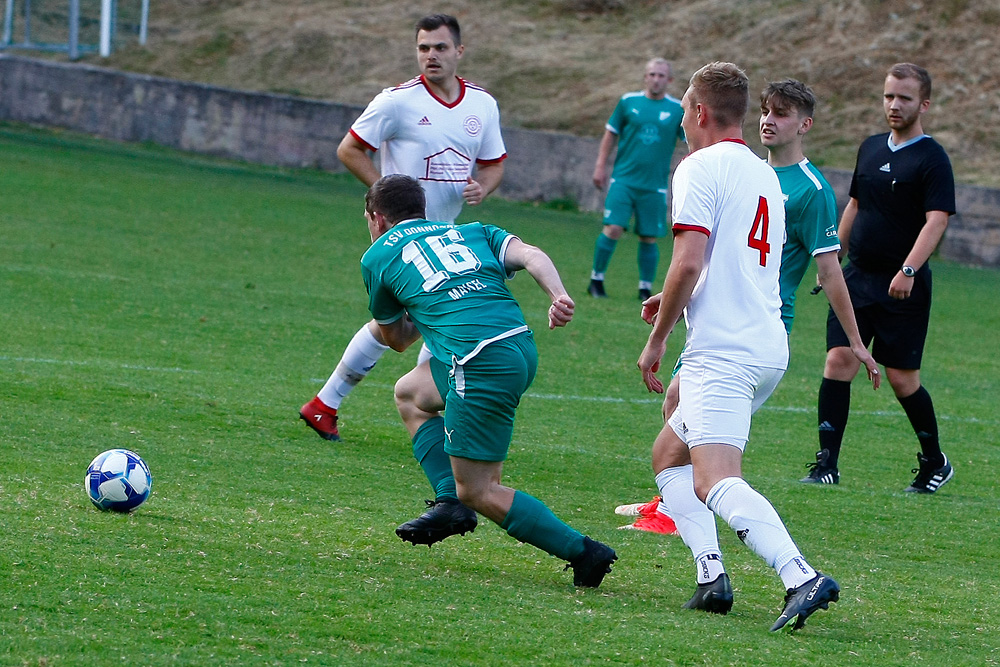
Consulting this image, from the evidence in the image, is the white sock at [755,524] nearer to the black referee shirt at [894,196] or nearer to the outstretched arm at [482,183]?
the outstretched arm at [482,183]

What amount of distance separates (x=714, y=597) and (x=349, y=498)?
6.40 feet

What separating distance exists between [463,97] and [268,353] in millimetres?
2735

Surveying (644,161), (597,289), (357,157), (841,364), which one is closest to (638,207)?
(644,161)

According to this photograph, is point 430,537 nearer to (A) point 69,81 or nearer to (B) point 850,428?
(B) point 850,428

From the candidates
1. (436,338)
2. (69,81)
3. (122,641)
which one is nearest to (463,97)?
(436,338)

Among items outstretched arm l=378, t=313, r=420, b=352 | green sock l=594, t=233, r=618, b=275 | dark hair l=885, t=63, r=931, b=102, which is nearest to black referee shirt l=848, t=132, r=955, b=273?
dark hair l=885, t=63, r=931, b=102

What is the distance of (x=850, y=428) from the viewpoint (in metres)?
8.66

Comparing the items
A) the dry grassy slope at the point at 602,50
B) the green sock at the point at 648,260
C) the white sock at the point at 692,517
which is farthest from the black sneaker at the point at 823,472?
the dry grassy slope at the point at 602,50

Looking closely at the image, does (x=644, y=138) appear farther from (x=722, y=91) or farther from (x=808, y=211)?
(x=722, y=91)

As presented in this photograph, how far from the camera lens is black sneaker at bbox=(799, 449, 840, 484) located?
7008 millimetres

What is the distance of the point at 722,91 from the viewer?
439 centimetres

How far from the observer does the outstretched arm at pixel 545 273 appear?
4.39 metres

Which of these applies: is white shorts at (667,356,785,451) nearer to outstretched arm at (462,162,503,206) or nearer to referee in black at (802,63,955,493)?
outstretched arm at (462,162,503,206)

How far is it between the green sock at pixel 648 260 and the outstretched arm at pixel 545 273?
8.45m
